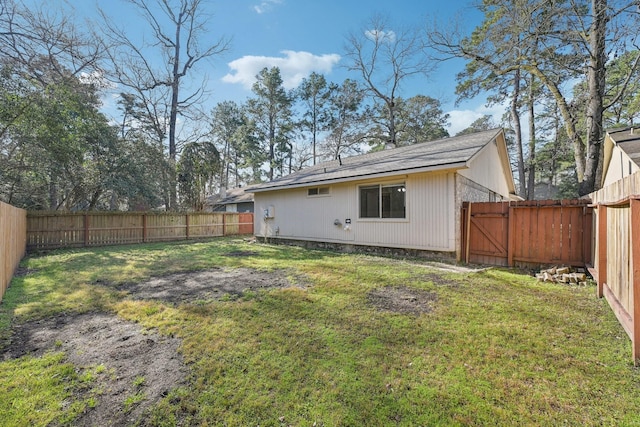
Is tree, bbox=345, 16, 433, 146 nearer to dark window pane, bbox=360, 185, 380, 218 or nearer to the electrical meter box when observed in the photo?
the electrical meter box

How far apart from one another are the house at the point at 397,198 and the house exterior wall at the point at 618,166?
2.99m

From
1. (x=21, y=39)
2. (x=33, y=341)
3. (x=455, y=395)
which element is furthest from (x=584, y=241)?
(x=21, y=39)

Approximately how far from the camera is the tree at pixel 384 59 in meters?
18.2

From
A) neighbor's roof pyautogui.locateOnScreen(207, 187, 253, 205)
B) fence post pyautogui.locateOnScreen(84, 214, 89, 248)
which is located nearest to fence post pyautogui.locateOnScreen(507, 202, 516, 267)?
fence post pyautogui.locateOnScreen(84, 214, 89, 248)

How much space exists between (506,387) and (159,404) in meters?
2.63

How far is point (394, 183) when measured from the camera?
26.1 feet

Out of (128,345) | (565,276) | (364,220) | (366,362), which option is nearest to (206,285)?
(128,345)

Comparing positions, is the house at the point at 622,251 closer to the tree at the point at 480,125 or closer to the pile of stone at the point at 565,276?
the pile of stone at the point at 565,276

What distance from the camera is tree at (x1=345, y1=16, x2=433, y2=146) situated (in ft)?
59.7

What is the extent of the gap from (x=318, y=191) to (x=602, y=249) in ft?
24.5

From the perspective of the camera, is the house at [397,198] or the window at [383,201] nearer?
the house at [397,198]

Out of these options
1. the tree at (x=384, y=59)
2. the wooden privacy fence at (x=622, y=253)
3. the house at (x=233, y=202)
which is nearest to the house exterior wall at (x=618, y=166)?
the wooden privacy fence at (x=622, y=253)

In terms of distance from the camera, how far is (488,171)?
988cm

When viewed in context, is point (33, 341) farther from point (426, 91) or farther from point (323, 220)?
point (426, 91)
